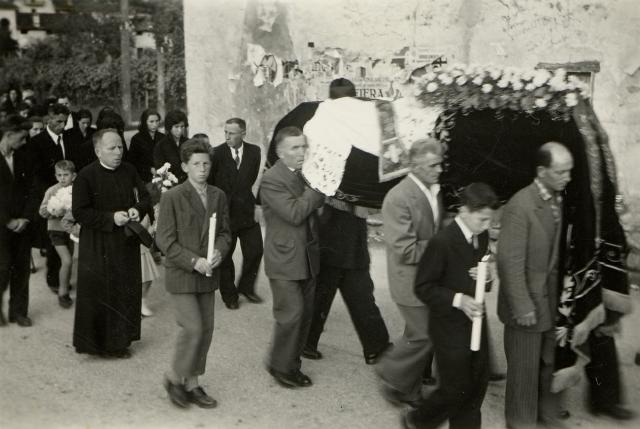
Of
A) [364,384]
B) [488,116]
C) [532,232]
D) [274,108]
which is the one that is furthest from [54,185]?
[532,232]

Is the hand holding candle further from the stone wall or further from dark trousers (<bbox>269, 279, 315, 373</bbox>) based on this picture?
the stone wall

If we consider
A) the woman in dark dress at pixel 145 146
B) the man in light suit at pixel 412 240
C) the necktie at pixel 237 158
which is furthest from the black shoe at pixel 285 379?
the woman in dark dress at pixel 145 146

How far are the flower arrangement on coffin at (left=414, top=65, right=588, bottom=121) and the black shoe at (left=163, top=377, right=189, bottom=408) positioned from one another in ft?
8.20

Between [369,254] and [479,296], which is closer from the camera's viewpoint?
[479,296]

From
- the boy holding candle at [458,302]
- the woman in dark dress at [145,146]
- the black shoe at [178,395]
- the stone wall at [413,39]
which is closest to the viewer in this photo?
the boy holding candle at [458,302]

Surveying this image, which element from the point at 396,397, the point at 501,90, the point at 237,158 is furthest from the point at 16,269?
the point at 501,90

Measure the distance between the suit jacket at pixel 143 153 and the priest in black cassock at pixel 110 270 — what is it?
8.81 feet

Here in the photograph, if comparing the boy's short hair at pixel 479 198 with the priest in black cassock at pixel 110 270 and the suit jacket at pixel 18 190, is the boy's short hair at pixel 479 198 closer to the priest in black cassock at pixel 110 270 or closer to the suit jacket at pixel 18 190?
the priest in black cassock at pixel 110 270

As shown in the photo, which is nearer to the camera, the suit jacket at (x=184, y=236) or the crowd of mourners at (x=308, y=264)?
the crowd of mourners at (x=308, y=264)

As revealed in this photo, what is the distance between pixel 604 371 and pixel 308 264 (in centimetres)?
204

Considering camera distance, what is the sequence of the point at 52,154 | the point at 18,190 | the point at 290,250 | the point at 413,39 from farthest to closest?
the point at 413,39
the point at 52,154
the point at 18,190
the point at 290,250

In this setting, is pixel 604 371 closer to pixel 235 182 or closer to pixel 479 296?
pixel 479 296

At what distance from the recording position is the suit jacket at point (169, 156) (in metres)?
8.13

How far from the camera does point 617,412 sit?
5031 millimetres
